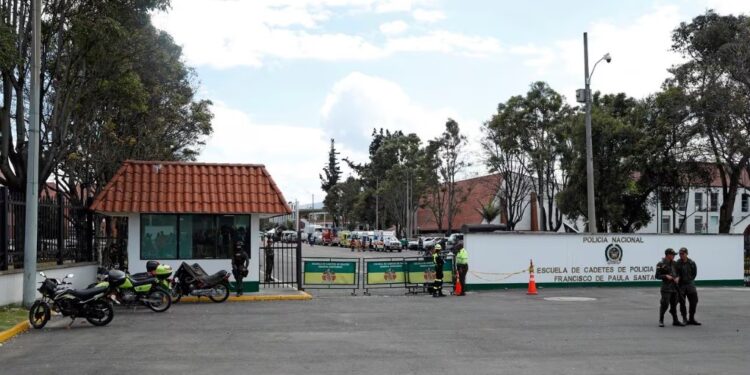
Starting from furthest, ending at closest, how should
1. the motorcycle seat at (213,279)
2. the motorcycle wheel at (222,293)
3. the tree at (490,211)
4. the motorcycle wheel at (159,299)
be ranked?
1. the tree at (490,211)
2. the motorcycle wheel at (222,293)
3. the motorcycle seat at (213,279)
4. the motorcycle wheel at (159,299)

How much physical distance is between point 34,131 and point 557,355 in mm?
13015

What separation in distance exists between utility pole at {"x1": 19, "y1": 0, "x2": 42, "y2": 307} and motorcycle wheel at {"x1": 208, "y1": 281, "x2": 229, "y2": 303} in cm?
484

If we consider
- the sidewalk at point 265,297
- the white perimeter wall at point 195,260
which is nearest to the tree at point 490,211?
the sidewalk at point 265,297

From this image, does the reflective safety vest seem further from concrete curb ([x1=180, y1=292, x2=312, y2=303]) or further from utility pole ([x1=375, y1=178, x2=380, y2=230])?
utility pole ([x1=375, y1=178, x2=380, y2=230])

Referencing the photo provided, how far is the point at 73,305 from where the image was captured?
49.2ft

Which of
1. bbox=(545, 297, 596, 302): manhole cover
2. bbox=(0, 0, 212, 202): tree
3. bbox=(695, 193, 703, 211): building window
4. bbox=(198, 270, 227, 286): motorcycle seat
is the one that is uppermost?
bbox=(0, 0, 212, 202): tree

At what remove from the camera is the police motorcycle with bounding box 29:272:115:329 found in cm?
1485

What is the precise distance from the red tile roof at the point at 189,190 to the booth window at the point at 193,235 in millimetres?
454

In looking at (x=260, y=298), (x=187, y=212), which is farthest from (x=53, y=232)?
(x=260, y=298)

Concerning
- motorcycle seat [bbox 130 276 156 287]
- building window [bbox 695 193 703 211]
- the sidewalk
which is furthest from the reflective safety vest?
building window [bbox 695 193 703 211]

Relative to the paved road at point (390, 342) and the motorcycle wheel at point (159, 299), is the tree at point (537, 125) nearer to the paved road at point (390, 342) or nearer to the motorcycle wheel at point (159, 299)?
the paved road at point (390, 342)

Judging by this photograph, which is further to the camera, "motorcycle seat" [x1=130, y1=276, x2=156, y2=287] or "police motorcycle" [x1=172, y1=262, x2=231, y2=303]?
"police motorcycle" [x1=172, y1=262, x2=231, y2=303]

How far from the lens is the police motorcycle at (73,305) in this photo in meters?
14.9

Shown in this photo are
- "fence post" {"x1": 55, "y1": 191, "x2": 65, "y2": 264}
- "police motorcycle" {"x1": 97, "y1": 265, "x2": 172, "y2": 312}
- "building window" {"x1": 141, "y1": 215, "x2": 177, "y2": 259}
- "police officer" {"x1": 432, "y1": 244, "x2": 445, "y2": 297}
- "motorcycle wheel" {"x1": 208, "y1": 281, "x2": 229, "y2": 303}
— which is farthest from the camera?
"police officer" {"x1": 432, "y1": 244, "x2": 445, "y2": 297}
